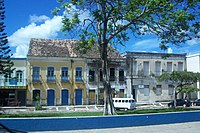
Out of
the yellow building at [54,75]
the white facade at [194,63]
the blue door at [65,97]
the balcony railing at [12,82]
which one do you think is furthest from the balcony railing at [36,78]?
the white facade at [194,63]

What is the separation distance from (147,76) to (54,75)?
1406cm

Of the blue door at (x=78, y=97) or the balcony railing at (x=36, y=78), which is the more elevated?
the balcony railing at (x=36, y=78)

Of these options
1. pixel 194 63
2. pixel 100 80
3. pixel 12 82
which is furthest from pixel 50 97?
pixel 194 63

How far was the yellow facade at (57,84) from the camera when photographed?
128ft

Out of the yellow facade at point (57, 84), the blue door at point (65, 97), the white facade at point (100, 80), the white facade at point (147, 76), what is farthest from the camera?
the white facade at point (147, 76)

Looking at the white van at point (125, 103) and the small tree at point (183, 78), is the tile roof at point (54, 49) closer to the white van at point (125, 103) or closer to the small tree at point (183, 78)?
the white van at point (125, 103)

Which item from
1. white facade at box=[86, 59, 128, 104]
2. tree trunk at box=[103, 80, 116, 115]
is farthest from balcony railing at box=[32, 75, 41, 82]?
tree trunk at box=[103, 80, 116, 115]

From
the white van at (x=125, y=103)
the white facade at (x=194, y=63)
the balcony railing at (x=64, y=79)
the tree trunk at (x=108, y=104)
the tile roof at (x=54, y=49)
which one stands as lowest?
the white van at (x=125, y=103)

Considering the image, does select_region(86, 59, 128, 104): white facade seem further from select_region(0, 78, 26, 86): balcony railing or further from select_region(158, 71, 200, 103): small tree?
A: select_region(0, 78, 26, 86): balcony railing

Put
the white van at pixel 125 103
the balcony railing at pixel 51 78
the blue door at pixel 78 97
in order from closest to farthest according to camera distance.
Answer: the white van at pixel 125 103 → the balcony railing at pixel 51 78 → the blue door at pixel 78 97

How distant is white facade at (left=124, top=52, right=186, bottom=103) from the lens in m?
43.7

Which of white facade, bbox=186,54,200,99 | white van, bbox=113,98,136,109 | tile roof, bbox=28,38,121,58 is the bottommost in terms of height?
white van, bbox=113,98,136,109

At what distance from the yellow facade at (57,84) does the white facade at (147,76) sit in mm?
7281

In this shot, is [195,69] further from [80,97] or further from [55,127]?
[55,127]
